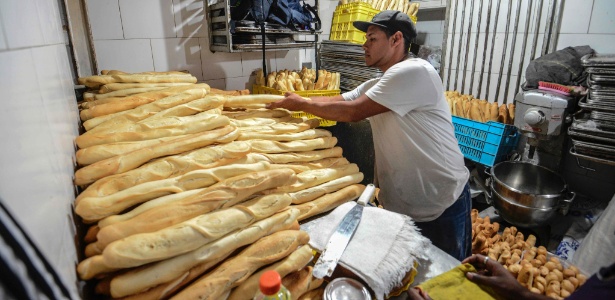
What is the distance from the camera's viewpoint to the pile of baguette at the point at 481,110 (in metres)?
3.77

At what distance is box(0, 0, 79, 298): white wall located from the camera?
0.61 meters

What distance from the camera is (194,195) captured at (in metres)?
1.05

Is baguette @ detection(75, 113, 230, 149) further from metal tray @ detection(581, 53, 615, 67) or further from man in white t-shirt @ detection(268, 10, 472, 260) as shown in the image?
metal tray @ detection(581, 53, 615, 67)

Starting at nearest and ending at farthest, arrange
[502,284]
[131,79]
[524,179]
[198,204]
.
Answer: [198,204], [502,284], [131,79], [524,179]

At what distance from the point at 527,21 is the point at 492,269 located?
12.4 feet

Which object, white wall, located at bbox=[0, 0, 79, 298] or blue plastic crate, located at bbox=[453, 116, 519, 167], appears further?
blue plastic crate, located at bbox=[453, 116, 519, 167]

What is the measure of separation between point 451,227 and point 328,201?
1328mm

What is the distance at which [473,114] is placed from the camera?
3.93 m

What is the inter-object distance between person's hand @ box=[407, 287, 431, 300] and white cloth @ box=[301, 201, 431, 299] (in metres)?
0.06

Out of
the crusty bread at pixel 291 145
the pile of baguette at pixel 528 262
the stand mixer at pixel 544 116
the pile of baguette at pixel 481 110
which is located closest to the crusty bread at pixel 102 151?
the crusty bread at pixel 291 145

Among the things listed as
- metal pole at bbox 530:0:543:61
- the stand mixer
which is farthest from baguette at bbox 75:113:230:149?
metal pole at bbox 530:0:543:61

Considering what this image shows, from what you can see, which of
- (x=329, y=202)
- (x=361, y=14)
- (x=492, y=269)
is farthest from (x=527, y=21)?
(x=329, y=202)

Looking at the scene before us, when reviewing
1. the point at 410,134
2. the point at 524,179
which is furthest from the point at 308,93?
the point at 524,179

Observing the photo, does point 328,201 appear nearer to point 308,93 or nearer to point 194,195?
point 194,195
